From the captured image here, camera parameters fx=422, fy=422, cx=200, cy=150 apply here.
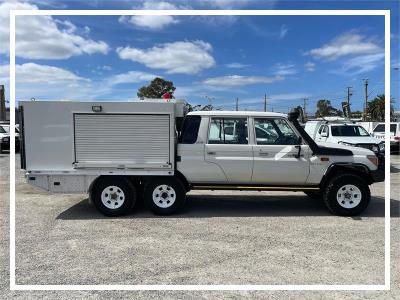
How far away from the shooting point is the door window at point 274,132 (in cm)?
785

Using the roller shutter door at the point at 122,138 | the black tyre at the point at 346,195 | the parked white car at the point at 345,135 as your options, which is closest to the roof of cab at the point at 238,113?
the roller shutter door at the point at 122,138

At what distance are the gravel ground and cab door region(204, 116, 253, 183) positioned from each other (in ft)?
2.72

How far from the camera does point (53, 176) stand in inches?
303

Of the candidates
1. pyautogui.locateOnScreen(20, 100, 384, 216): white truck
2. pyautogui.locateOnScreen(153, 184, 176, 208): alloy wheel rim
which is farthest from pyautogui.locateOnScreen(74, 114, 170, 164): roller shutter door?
pyautogui.locateOnScreen(153, 184, 176, 208): alloy wheel rim

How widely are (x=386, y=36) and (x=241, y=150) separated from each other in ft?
12.7

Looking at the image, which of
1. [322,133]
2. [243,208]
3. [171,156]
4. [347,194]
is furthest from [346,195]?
[322,133]

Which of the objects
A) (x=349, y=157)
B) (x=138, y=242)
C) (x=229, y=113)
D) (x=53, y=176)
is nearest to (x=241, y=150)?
(x=229, y=113)

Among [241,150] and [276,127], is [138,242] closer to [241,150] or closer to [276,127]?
[241,150]

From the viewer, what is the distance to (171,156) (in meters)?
7.70

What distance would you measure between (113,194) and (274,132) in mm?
3218

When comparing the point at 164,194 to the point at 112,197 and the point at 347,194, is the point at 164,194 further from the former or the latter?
the point at 347,194

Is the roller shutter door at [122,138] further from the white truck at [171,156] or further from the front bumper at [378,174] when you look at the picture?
the front bumper at [378,174]

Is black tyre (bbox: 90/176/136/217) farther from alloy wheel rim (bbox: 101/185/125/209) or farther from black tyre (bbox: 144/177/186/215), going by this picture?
black tyre (bbox: 144/177/186/215)

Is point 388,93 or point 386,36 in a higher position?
point 386,36
